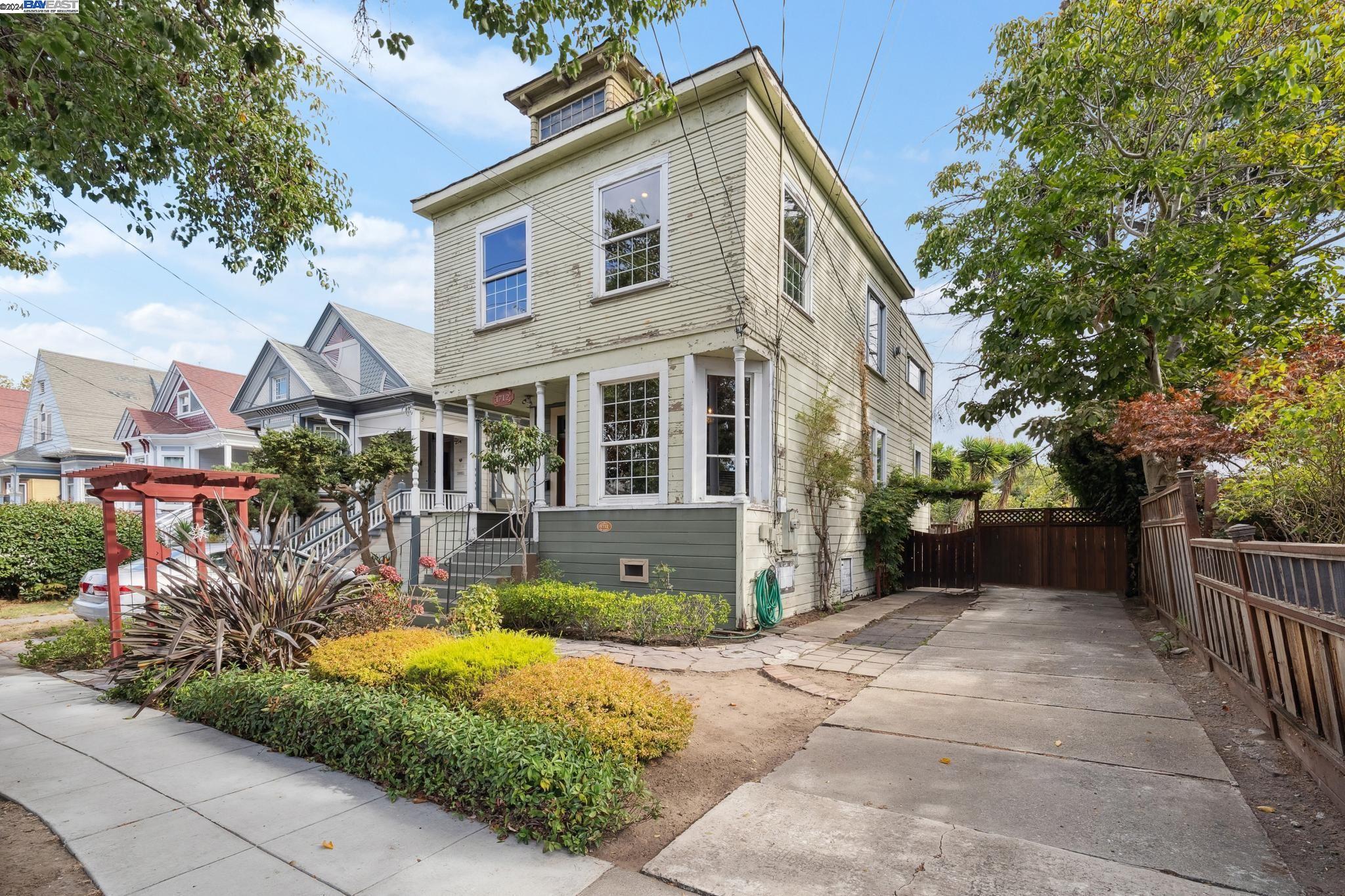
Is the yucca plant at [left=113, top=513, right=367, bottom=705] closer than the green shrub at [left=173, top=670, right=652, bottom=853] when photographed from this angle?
No

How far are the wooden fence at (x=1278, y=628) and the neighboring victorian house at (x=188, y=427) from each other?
2394cm

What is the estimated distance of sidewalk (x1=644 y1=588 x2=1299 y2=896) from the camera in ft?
8.42

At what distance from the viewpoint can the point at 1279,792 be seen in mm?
3252

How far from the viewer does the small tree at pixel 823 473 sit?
10055mm

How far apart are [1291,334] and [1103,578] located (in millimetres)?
5759

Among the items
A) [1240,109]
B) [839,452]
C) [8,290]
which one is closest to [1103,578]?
[839,452]

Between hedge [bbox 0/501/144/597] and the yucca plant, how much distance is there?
28.3 ft

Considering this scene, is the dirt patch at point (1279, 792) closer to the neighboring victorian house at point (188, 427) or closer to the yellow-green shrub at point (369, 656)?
the yellow-green shrub at point (369, 656)

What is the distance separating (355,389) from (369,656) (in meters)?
15.8

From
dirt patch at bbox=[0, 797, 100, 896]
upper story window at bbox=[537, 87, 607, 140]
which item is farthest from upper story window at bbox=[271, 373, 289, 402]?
dirt patch at bbox=[0, 797, 100, 896]

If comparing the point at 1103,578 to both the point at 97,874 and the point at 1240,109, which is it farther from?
the point at 97,874

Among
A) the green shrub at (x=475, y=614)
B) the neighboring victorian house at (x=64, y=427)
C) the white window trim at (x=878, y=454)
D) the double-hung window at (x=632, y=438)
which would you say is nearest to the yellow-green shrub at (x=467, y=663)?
the green shrub at (x=475, y=614)

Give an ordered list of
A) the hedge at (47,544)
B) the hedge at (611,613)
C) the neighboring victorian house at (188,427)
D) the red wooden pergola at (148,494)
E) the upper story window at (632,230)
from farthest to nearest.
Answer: the neighboring victorian house at (188,427), the hedge at (47,544), the upper story window at (632,230), the hedge at (611,613), the red wooden pergola at (148,494)

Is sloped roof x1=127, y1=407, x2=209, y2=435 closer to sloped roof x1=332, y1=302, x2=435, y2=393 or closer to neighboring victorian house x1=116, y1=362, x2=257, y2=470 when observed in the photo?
neighboring victorian house x1=116, y1=362, x2=257, y2=470
